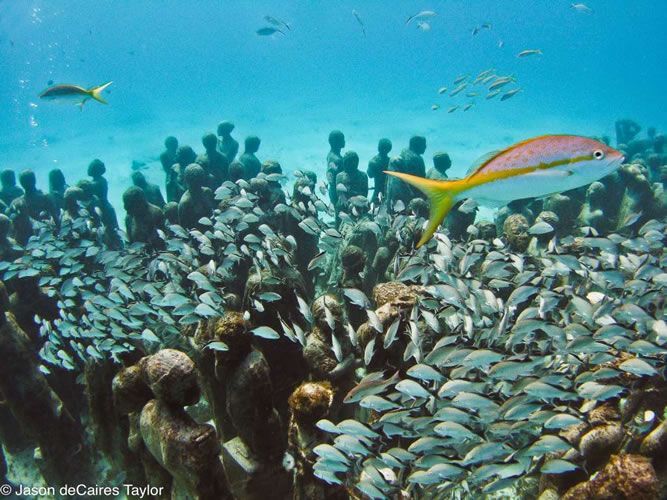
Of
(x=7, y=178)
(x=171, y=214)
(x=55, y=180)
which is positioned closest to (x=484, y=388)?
(x=171, y=214)

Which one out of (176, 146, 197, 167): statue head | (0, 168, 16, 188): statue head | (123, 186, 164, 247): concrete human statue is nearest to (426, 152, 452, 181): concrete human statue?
(123, 186, 164, 247): concrete human statue

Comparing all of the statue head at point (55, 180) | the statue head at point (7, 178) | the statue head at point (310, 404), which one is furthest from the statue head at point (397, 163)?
the statue head at point (7, 178)

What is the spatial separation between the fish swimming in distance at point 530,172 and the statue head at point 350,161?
30.2ft

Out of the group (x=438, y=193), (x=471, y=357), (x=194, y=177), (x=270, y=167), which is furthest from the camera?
(x=270, y=167)

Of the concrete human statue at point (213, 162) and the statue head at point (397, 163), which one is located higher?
the concrete human statue at point (213, 162)

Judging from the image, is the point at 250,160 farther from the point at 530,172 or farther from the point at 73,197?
the point at 530,172

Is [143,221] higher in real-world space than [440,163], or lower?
lower

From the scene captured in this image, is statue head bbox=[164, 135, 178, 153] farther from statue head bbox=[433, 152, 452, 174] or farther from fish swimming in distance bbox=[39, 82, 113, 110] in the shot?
statue head bbox=[433, 152, 452, 174]

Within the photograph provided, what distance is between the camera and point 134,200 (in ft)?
30.5

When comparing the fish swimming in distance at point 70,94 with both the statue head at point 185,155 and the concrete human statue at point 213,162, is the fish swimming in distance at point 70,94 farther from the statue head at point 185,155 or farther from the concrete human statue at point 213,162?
the statue head at point 185,155

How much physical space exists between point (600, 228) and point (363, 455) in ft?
32.1

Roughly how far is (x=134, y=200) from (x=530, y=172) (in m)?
9.25

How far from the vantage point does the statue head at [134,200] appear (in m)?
9.20

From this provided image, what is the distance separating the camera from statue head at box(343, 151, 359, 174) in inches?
438
